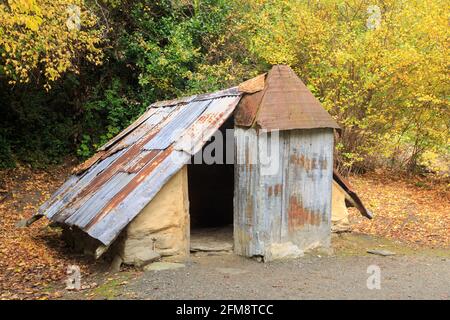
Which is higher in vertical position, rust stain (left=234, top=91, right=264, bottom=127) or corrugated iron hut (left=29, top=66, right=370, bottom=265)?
rust stain (left=234, top=91, right=264, bottom=127)

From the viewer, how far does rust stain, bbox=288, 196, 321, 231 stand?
776 centimetres

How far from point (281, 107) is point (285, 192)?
4.63 feet

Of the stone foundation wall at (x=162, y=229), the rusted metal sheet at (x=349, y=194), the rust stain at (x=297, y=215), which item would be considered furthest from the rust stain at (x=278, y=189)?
the rusted metal sheet at (x=349, y=194)

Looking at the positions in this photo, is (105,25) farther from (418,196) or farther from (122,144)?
(418,196)

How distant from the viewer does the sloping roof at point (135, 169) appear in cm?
713

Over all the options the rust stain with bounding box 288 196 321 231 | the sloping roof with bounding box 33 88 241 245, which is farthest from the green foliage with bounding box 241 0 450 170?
the rust stain with bounding box 288 196 321 231

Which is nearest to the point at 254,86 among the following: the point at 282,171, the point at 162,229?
the point at 282,171

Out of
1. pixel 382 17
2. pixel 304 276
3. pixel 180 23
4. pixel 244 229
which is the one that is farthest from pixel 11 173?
pixel 382 17

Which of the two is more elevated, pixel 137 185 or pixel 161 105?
pixel 161 105

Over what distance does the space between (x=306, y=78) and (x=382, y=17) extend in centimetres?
291

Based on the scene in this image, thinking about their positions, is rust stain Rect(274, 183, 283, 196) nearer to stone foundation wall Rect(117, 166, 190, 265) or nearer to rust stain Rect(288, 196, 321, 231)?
rust stain Rect(288, 196, 321, 231)

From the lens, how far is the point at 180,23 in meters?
15.5

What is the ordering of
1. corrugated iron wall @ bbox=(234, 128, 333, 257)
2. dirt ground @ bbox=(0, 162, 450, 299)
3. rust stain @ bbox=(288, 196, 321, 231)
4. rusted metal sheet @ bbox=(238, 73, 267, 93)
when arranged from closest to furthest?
dirt ground @ bbox=(0, 162, 450, 299), corrugated iron wall @ bbox=(234, 128, 333, 257), rust stain @ bbox=(288, 196, 321, 231), rusted metal sheet @ bbox=(238, 73, 267, 93)

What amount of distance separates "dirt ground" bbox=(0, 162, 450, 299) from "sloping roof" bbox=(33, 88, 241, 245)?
2.56 feet
